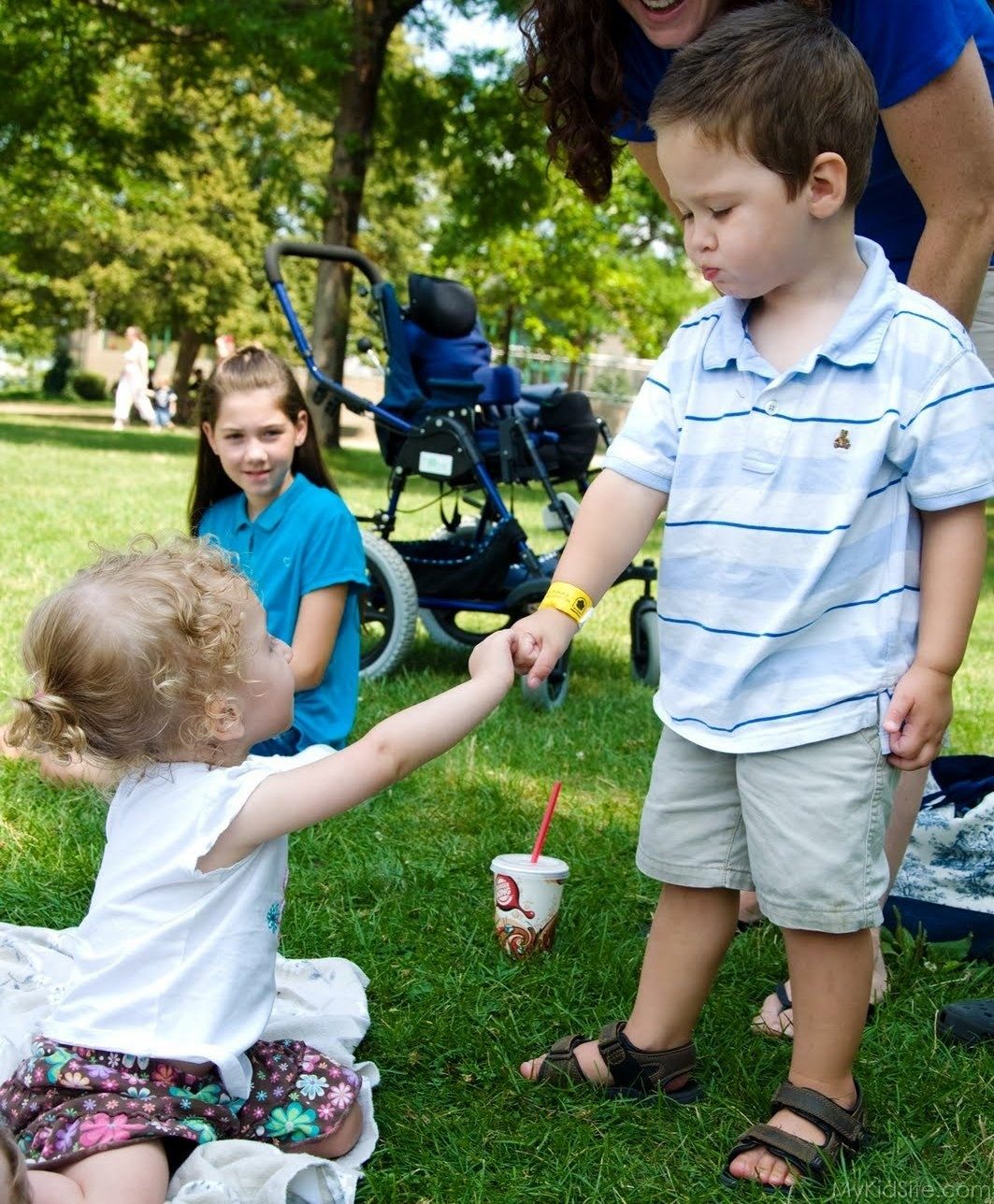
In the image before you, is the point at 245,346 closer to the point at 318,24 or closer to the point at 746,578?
the point at 746,578

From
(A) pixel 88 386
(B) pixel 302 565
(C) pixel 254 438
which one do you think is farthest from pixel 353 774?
(A) pixel 88 386

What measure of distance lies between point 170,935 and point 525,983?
83 cm

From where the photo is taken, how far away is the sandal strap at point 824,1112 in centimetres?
190

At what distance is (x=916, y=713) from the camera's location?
1805 millimetres

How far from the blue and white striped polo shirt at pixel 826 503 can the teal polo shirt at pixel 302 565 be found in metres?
1.50

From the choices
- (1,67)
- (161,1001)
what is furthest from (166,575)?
(1,67)

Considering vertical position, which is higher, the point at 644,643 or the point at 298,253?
the point at 298,253

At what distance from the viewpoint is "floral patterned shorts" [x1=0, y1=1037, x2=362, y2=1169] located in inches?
67.0

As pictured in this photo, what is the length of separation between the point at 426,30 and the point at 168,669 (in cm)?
1312

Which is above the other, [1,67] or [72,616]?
[1,67]

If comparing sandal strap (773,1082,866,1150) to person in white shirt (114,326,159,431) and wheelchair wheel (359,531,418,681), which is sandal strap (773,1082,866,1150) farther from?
person in white shirt (114,326,159,431)

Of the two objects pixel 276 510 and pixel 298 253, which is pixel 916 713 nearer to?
pixel 276 510

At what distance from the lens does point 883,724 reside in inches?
71.2

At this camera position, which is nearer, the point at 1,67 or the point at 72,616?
the point at 72,616
